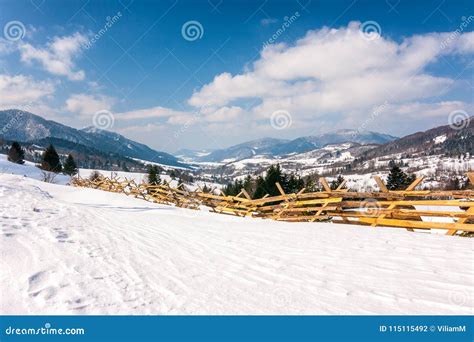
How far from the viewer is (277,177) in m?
39.4

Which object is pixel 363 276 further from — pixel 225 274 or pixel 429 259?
pixel 225 274

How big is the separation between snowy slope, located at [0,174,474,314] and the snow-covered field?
11 mm

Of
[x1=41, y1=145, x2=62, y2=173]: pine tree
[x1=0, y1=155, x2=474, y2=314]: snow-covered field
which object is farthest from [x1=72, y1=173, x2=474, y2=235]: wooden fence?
[x1=41, y1=145, x2=62, y2=173]: pine tree

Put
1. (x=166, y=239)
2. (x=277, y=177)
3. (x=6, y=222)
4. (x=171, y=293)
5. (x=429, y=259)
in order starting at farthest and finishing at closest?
(x=277, y=177) < (x=166, y=239) < (x=6, y=222) < (x=429, y=259) < (x=171, y=293)

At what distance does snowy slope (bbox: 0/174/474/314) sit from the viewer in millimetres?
2881

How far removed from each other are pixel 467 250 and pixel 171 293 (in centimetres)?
510

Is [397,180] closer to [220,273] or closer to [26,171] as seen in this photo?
[220,273]

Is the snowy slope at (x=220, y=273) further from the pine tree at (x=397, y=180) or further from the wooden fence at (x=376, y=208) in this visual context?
the pine tree at (x=397, y=180)

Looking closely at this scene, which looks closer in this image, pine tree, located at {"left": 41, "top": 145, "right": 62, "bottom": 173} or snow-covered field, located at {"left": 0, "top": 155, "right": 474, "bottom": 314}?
snow-covered field, located at {"left": 0, "top": 155, "right": 474, "bottom": 314}

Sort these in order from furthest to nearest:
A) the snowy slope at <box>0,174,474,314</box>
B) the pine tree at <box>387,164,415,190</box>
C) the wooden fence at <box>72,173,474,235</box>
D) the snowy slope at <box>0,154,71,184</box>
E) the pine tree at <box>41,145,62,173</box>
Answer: the pine tree at <box>41,145,62,173</box>, the snowy slope at <box>0,154,71,184</box>, the pine tree at <box>387,164,415,190</box>, the wooden fence at <box>72,173,474,235</box>, the snowy slope at <box>0,174,474,314</box>

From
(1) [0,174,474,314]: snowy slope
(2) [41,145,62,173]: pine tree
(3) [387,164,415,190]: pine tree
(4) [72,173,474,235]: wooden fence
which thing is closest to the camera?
(1) [0,174,474,314]: snowy slope

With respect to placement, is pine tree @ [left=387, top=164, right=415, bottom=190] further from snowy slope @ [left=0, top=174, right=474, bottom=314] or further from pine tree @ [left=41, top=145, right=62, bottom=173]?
pine tree @ [left=41, top=145, right=62, bottom=173]
